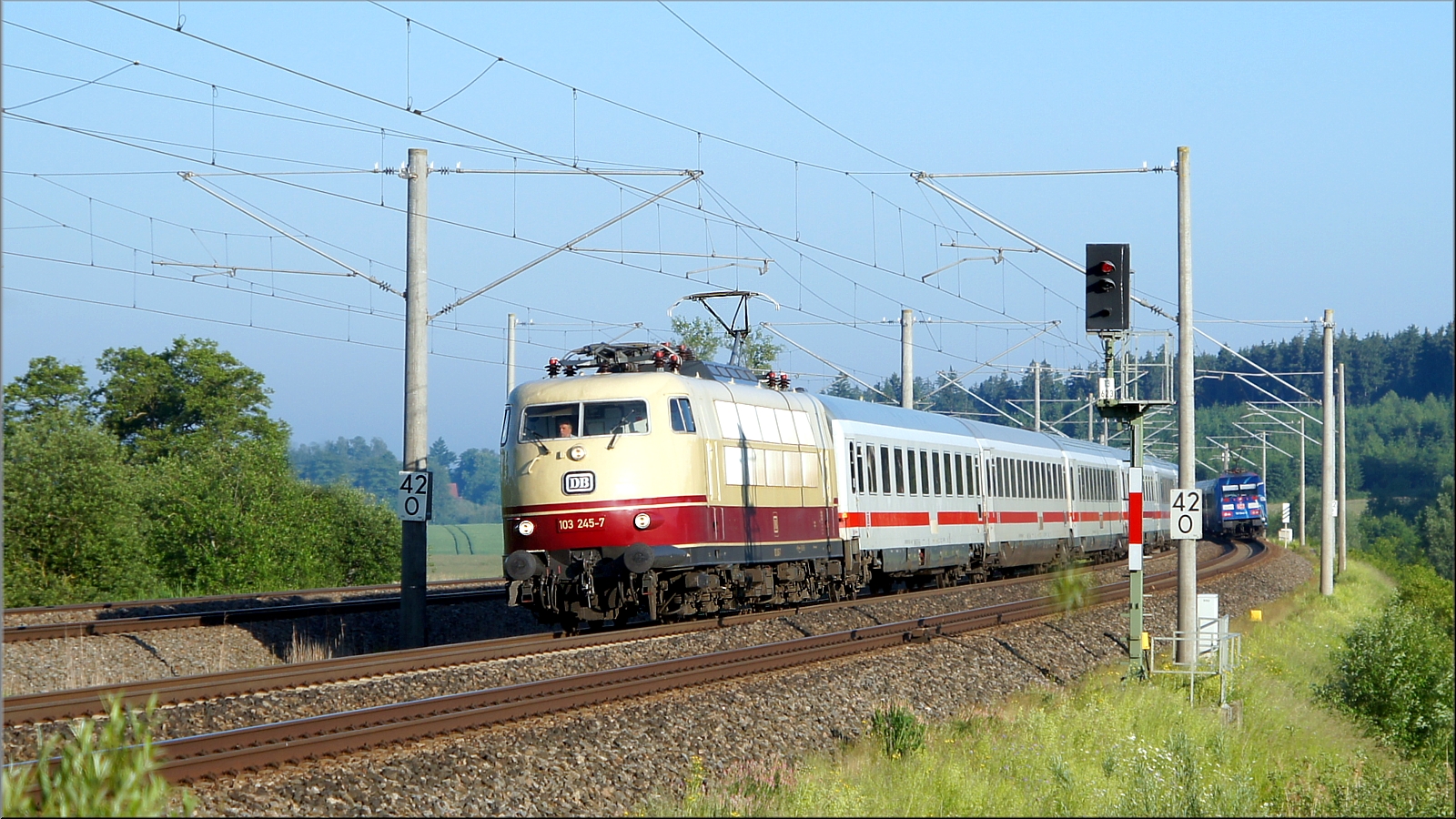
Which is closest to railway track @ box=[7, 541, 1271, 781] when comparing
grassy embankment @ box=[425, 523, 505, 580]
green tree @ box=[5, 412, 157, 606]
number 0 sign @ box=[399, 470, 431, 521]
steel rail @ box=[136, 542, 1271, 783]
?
steel rail @ box=[136, 542, 1271, 783]

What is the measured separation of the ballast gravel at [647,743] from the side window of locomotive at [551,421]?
2.91m

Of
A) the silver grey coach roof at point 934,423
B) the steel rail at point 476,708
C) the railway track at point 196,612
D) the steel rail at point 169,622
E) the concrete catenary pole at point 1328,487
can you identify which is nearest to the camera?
the steel rail at point 476,708

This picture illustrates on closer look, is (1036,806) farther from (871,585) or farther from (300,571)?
→ (300,571)

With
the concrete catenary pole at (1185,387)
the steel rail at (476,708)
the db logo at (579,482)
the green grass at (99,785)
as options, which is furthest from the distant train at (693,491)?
the green grass at (99,785)

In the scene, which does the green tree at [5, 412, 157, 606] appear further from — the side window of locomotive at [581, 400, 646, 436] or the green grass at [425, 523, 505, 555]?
the green grass at [425, 523, 505, 555]

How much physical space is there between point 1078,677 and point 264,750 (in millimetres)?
11548

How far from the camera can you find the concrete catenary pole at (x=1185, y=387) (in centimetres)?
1809

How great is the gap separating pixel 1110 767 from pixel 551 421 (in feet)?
29.9

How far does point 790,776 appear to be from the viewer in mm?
10719

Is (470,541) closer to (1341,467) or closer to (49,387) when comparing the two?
(49,387)

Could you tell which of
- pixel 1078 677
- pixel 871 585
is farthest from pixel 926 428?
pixel 1078 677

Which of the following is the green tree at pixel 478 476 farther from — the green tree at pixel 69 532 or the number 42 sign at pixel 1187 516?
the number 42 sign at pixel 1187 516

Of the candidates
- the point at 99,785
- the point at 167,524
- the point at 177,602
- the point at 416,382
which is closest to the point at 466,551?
the point at 167,524

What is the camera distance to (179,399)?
62.0 metres
